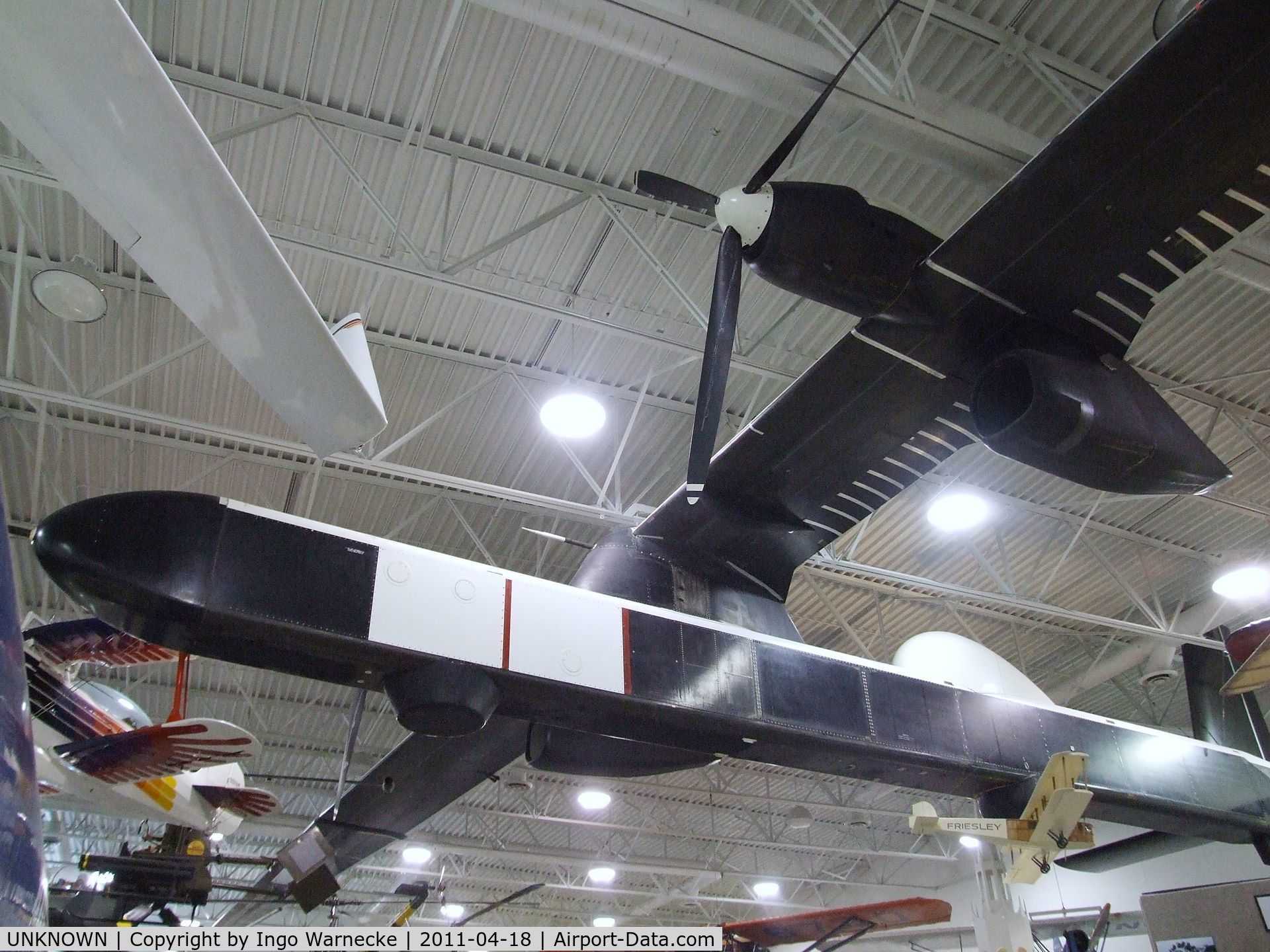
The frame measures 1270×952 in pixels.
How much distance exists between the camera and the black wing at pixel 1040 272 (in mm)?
4730

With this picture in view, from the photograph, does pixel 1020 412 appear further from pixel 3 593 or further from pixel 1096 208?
pixel 3 593

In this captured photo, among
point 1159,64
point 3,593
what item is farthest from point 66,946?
point 1159,64

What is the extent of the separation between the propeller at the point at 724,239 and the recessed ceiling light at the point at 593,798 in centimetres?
1688

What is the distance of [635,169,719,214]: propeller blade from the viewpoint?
6258 mm

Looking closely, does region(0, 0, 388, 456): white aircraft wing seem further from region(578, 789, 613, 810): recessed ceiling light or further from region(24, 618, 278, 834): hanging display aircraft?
region(578, 789, 613, 810): recessed ceiling light

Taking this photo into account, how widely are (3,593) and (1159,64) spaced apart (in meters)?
5.82

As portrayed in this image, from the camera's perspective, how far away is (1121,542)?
14945 millimetres

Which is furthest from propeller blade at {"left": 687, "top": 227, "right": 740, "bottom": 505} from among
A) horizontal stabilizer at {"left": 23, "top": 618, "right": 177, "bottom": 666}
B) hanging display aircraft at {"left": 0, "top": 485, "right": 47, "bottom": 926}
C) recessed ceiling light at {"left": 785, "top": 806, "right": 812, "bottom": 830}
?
recessed ceiling light at {"left": 785, "top": 806, "right": 812, "bottom": 830}

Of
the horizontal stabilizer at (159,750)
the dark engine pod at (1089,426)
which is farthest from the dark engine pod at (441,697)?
the dark engine pod at (1089,426)

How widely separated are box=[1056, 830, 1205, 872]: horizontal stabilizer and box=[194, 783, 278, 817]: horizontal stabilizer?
9.63 m

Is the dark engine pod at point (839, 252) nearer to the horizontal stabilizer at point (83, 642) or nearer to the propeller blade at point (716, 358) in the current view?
the propeller blade at point (716, 358)

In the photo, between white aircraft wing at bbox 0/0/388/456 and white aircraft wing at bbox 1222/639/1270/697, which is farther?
white aircraft wing at bbox 1222/639/1270/697

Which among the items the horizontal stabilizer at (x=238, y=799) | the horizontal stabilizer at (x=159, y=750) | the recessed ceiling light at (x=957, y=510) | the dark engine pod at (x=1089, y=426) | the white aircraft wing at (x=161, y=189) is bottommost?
the horizontal stabilizer at (x=159, y=750)

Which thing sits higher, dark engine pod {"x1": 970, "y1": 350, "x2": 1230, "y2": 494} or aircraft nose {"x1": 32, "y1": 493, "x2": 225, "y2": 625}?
dark engine pod {"x1": 970, "y1": 350, "x2": 1230, "y2": 494}
